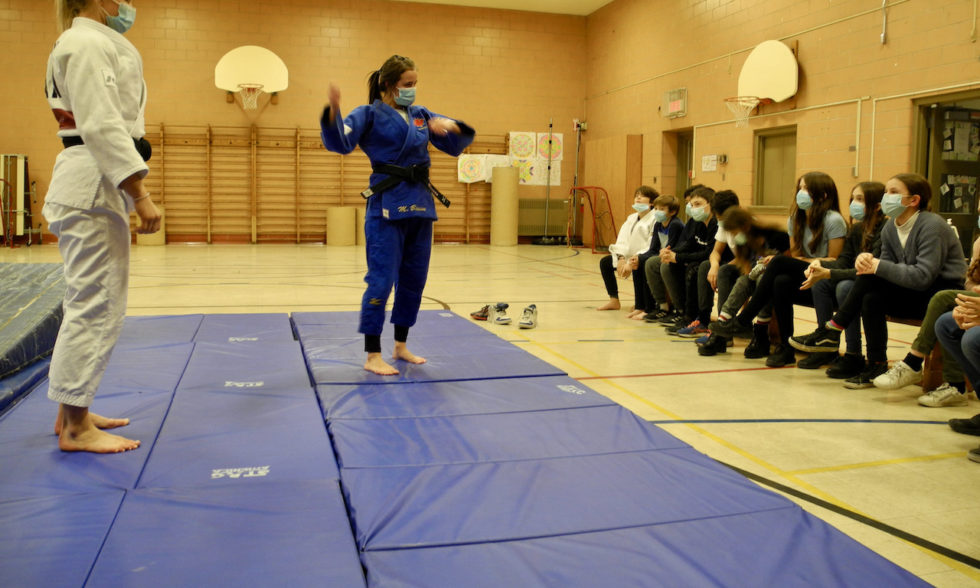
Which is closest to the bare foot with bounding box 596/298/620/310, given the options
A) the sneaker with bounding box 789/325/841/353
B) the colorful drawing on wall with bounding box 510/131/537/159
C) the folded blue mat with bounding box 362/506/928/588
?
A: the sneaker with bounding box 789/325/841/353

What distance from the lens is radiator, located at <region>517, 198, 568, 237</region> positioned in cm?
1533

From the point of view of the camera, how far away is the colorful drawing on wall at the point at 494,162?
48.9ft

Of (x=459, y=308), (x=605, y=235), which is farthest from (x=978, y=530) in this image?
(x=605, y=235)

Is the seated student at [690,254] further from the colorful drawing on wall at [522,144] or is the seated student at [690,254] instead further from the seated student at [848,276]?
the colorful drawing on wall at [522,144]

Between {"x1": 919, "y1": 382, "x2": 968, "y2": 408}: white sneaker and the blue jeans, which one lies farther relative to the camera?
{"x1": 919, "y1": 382, "x2": 968, "y2": 408}: white sneaker

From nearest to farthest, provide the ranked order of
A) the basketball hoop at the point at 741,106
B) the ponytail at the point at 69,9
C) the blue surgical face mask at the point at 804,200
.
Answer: the ponytail at the point at 69,9, the blue surgical face mask at the point at 804,200, the basketball hoop at the point at 741,106

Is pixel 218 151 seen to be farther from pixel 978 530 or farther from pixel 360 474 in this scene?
pixel 978 530

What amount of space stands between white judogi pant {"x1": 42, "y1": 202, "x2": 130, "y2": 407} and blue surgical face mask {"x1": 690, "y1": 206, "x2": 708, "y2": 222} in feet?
13.4

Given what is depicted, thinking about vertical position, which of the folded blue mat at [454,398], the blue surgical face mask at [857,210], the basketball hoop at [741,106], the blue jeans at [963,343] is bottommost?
the folded blue mat at [454,398]

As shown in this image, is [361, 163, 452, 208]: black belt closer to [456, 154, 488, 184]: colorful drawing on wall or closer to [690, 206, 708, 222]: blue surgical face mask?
[690, 206, 708, 222]: blue surgical face mask

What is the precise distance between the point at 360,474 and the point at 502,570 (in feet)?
2.20

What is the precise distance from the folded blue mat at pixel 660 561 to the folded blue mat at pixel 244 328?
2.82 metres

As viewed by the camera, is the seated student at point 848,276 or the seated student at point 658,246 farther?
the seated student at point 658,246

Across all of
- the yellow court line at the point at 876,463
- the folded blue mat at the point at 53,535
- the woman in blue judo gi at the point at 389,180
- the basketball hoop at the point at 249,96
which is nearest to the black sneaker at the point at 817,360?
the yellow court line at the point at 876,463
